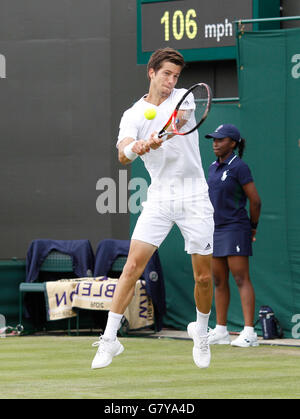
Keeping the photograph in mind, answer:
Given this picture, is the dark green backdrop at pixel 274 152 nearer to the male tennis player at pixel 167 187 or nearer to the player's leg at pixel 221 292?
the player's leg at pixel 221 292

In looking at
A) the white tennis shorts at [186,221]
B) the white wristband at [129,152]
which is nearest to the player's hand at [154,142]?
the white wristband at [129,152]

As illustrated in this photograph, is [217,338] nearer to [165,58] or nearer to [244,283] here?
[244,283]

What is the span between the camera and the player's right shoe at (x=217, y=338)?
323 inches

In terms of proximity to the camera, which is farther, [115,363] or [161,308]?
[161,308]

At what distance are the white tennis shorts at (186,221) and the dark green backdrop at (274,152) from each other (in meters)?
2.57

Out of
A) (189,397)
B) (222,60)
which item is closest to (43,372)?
(189,397)

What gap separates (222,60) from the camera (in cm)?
1027

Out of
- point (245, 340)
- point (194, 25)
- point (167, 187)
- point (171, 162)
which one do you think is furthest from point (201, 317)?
point (194, 25)

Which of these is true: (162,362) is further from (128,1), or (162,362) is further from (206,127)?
(128,1)

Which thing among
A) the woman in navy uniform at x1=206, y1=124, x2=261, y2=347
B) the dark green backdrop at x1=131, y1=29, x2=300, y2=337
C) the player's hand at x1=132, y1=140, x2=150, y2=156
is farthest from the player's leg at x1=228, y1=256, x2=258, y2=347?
the player's hand at x1=132, y1=140, x2=150, y2=156

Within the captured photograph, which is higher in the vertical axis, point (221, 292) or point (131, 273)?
point (131, 273)

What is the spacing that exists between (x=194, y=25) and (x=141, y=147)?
4.34m

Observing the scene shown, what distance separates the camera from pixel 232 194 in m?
Answer: 8.22

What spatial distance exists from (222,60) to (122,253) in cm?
236
